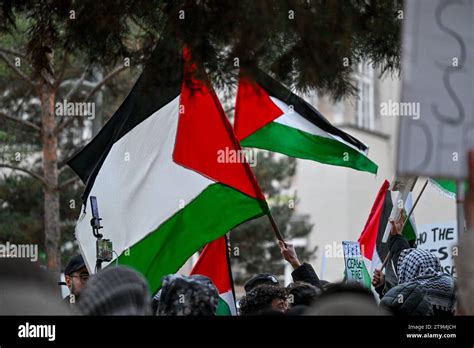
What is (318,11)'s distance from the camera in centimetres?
329

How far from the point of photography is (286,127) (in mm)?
5215

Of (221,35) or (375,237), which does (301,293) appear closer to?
(221,35)

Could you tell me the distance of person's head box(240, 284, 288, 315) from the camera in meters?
4.34

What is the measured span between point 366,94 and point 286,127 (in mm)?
1556

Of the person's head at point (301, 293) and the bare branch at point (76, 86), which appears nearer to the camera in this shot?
the person's head at point (301, 293)

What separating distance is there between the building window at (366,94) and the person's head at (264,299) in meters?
0.99

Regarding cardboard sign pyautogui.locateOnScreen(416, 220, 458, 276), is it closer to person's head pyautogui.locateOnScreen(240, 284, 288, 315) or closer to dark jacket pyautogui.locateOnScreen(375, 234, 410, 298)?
dark jacket pyautogui.locateOnScreen(375, 234, 410, 298)

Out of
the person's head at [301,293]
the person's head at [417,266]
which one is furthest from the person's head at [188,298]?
the person's head at [417,266]

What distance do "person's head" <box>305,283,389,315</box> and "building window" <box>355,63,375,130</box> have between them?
825mm

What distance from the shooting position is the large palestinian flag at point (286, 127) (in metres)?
3.62

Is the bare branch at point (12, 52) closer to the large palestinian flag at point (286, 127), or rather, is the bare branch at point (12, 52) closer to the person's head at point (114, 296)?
the large palestinian flag at point (286, 127)

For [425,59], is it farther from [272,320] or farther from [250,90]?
[272,320]

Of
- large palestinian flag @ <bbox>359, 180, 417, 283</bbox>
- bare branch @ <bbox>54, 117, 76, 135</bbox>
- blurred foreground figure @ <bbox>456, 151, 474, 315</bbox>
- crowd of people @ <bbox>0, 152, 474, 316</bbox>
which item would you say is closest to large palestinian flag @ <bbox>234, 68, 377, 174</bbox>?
large palestinian flag @ <bbox>359, 180, 417, 283</bbox>

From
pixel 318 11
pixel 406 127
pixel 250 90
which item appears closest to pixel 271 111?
pixel 250 90
